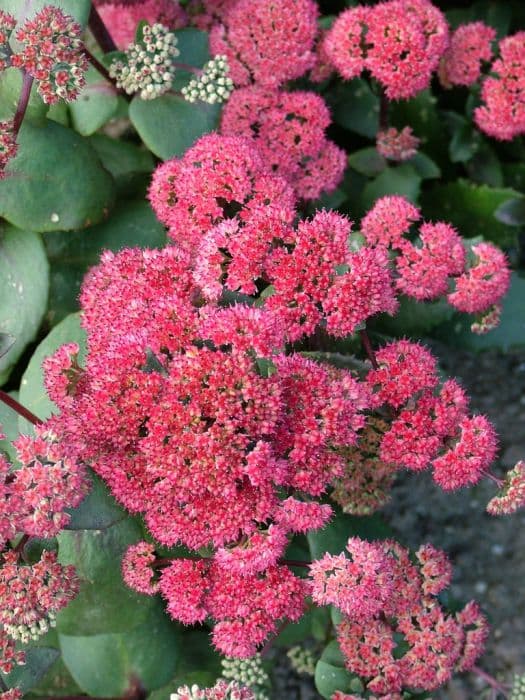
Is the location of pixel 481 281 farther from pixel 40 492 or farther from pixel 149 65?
pixel 40 492

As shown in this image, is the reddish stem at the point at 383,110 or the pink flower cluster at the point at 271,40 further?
the reddish stem at the point at 383,110

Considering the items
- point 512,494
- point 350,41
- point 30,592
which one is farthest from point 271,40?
point 30,592

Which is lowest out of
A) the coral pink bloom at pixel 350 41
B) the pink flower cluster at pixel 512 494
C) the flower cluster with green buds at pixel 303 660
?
the flower cluster with green buds at pixel 303 660

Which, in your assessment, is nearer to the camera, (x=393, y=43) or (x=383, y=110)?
(x=393, y=43)

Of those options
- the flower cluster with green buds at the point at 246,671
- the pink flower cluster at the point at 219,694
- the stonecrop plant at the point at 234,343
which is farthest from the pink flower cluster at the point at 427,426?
the flower cluster with green buds at the point at 246,671

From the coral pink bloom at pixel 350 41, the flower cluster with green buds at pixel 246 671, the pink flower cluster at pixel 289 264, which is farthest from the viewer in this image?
the coral pink bloom at pixel 350 41

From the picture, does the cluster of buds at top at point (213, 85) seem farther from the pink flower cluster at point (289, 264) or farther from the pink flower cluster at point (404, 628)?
the pink flower cluster at point (404, 628)

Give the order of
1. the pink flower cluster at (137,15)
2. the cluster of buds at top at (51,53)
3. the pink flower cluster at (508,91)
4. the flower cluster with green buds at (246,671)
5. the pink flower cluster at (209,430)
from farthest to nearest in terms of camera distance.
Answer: the pink flower cluster at (137,15) → the pink flower cluster at (508,91) → the flower cluster with green buds at (246,671) → the cluster of buds at top at (51,53) → the pink flower cluster at (209,430)

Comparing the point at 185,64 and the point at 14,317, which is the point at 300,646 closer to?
the point at 14,317
